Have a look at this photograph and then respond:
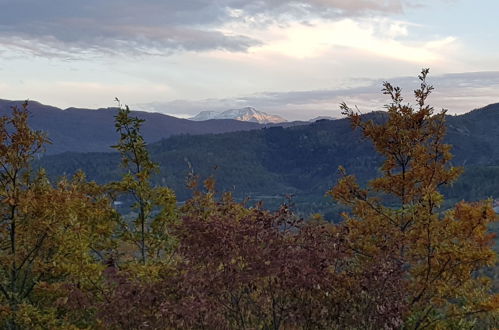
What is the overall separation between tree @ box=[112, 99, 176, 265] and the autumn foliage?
4 cm

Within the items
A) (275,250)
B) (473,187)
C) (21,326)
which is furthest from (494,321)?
A: (473,187)

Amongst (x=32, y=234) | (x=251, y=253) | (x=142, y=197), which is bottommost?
(x=32, y=234)

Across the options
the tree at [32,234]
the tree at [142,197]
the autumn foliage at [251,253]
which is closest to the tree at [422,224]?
the autumn foliage at [251,253]

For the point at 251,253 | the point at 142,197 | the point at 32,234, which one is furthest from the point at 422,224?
the point at 32,234

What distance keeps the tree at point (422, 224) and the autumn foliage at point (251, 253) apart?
0.08ft

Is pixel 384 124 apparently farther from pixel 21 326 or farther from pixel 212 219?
pixel 21 326

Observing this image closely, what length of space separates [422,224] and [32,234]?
7.51 metres

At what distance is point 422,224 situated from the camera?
10250 millimetres

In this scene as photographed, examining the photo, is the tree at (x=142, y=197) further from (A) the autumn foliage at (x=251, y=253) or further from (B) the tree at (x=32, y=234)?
(B) the tree at (x=32, y=234)

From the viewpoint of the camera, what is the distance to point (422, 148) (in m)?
12.2

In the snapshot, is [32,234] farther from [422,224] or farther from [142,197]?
[422,224]

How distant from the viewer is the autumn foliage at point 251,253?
27.7 ft

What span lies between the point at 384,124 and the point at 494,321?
5.76 metres

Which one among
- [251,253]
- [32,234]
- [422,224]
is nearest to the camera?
[251,253]
